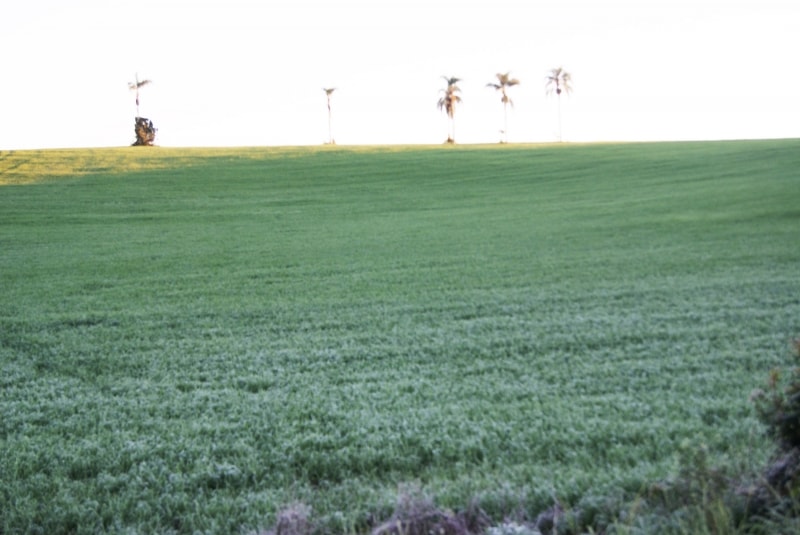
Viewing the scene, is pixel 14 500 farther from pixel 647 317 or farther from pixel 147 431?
pixel 647 317

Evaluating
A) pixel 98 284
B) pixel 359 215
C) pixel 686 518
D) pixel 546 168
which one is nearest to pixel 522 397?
pixel 686 518

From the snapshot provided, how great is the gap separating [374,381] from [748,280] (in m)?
6.63

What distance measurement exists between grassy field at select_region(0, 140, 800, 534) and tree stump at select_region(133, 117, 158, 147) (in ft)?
126

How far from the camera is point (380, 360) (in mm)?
7914

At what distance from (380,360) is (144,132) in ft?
182

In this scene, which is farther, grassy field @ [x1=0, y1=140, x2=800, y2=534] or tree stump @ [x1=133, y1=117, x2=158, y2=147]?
tree stump @ [x1=133, y1=117, x2=158, y2=147]

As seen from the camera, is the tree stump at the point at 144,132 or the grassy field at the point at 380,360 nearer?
the grassy field at the point at 380,360

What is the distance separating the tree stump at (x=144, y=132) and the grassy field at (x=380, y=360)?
38.3 meters

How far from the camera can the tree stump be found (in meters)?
58.4

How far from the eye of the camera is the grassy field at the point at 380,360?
4.79 m

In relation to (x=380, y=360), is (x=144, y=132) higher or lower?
higher

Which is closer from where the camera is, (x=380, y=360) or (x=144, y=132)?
(x=380, y=360)

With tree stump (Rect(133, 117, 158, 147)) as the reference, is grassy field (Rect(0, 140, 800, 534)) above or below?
below

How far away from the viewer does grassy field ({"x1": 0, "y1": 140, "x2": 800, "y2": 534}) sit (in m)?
4.79
